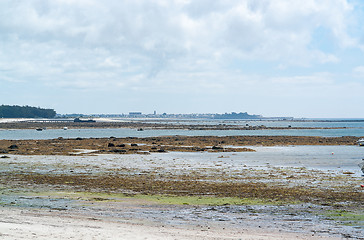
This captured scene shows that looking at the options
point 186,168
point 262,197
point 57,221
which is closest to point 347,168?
point 186,168

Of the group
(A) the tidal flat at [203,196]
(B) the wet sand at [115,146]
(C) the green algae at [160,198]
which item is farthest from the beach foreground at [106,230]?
(B) the wet sand at [115,146]

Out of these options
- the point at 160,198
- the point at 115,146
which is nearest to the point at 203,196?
the point at 160,198

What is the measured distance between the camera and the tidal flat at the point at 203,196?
653 inches

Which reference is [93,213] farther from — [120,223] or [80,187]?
[80,187]

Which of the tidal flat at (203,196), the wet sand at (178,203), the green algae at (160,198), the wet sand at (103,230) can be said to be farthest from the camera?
the green algae at (160,198)

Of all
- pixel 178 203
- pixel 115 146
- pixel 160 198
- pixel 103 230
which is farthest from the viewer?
pixel 115 146

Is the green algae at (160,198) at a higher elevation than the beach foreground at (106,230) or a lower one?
lower

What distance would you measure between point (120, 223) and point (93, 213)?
7.53 feet

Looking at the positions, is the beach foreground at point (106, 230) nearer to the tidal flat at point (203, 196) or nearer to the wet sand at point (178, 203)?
the wet sand at point (178, 203)

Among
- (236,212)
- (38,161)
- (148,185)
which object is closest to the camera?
(236,212)

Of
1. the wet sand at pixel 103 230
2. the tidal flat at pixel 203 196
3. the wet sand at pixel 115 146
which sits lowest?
the wet sand at pixel 115 146

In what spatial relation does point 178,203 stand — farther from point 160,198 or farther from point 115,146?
point 115,146

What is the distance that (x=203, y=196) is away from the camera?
2259cm

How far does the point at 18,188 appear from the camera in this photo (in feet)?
80.3
